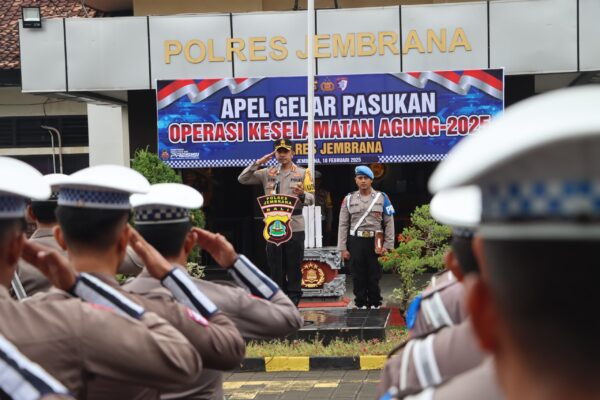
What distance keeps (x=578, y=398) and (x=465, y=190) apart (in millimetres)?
656

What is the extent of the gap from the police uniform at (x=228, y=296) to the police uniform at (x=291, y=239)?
7.28 m

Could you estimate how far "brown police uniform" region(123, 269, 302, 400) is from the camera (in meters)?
3.47

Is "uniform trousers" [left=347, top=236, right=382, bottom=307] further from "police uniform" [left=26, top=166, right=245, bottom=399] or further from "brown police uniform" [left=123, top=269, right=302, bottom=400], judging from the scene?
"police uniform" [left=26, top=166, right=245, bottom=399]

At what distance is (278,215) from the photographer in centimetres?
1094

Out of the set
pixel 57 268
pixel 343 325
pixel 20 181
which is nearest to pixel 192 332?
pixel 57 268

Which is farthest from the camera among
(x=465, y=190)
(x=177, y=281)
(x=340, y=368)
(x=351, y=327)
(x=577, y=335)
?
(x=351, y=327)

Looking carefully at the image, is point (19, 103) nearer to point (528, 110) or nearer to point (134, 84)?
point (134, 84)

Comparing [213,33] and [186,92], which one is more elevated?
[213,33]

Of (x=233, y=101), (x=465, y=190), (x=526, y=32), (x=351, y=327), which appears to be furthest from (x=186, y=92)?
(x=465, y=190)

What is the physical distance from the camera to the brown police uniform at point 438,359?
2.40 metres

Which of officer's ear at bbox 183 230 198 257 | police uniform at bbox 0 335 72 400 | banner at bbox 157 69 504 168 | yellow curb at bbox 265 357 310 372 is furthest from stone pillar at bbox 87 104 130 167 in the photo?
police uniform at bbox 0 335 72 400

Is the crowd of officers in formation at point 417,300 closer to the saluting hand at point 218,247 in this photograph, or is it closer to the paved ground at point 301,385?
the saluting hand at point 218,247

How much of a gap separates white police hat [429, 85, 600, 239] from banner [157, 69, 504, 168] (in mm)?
14435

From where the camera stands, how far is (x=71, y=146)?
70.3ft
